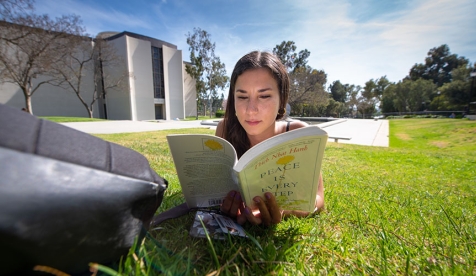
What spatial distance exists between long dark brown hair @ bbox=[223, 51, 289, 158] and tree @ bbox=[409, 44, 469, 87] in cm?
5259

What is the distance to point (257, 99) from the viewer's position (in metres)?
1.31

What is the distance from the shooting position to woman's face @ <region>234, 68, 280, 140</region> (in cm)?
128

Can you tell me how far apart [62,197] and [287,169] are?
2.30 ft

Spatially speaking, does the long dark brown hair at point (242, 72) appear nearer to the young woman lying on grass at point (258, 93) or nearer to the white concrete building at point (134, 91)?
the young woman lying on grass at point (258, 93)

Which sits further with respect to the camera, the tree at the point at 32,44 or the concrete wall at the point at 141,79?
the concrete wall at the point at 141,79

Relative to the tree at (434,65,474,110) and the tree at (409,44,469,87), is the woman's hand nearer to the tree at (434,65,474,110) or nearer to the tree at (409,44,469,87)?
the tree at (434,65,474,110)

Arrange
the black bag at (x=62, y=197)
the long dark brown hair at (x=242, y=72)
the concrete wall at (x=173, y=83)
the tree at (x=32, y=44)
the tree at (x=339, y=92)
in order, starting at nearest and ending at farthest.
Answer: the black bag at (x=62, y=197) < the long dark brown hair at (x=242, y=72) < the tree at (x=32, y=44) < the concrete wall at (x=173, y=83) < the tree at (x=339, y=92)

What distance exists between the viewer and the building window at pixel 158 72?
82.3 feet

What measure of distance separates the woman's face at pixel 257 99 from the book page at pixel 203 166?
39 centimetres

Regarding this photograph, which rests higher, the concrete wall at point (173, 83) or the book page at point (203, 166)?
the concrete wall at point (173, 83)

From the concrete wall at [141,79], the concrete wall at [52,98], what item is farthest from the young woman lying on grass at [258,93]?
the concrete wall at [52,98]

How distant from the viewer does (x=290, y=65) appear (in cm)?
2830

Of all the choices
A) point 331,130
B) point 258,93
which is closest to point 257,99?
point 258,93

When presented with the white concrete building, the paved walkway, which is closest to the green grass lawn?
the paved walkway
